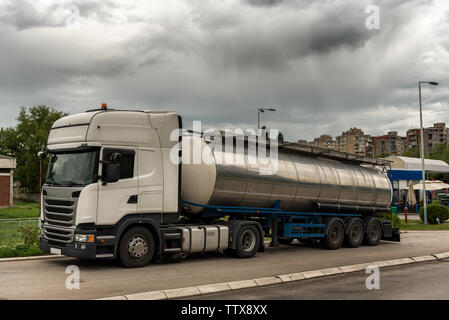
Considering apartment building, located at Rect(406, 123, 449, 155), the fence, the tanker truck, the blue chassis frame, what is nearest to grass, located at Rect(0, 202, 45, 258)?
the fence

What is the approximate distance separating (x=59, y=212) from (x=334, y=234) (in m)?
9.96

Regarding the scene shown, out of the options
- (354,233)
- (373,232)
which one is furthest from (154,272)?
(373,232)

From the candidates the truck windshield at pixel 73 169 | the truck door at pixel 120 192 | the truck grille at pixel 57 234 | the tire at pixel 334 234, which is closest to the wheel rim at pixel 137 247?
the truck door at pixel 120 192

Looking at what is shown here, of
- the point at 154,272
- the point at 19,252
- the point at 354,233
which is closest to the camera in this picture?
the point at 154,272

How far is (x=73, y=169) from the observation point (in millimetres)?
11305

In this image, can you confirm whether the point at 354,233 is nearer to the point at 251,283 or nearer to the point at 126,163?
the point at 251,283

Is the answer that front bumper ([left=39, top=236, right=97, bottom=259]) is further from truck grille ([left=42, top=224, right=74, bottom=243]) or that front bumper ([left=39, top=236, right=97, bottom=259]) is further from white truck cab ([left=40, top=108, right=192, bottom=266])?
truck grille ([left=42, top=224, right=74, bottom=243])

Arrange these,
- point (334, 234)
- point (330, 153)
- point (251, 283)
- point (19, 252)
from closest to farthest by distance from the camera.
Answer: point (251, 283), point (19, 252), point (334, 234), point (330, 153)

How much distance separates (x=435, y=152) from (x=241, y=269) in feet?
456

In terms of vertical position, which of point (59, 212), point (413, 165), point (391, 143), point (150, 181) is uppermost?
point (391, 143)

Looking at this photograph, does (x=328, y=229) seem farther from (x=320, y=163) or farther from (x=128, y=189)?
(x=128, y=189)

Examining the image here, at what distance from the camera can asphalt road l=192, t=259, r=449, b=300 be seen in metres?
8.53

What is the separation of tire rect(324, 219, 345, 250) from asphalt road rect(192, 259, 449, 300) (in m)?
5.20
